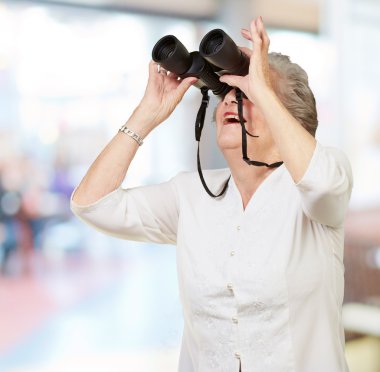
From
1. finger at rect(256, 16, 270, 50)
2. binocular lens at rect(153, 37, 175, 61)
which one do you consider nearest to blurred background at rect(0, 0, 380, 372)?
binocular lens at rect(153, 37, 175, 61)

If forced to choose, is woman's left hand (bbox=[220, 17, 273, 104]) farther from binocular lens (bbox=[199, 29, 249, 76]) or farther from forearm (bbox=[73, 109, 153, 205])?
forearm (bbox=[73, 109, 153, 205])

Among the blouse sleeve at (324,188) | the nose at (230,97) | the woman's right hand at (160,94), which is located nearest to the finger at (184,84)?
the woman's right hand at (160,94)

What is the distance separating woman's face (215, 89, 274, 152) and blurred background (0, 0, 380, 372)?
173cm

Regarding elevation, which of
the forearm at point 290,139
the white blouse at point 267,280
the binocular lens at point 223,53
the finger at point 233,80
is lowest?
the white blouse at point 267,280

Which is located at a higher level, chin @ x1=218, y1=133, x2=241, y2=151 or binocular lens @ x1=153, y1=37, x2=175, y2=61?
binocular lens @ x1=153, y1=37, x2=175, y2=61

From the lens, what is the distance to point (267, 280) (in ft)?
4.20

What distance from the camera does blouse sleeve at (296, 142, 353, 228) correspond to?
45.4 inches

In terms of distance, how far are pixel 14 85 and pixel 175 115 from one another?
2.52ft

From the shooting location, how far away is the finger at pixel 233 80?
51.8 inches

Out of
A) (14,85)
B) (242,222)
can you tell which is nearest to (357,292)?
(14,85)

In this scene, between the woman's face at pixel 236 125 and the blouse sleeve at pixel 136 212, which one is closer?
the woman's face at pixel 236 125

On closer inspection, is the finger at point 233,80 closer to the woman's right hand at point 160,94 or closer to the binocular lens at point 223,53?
the binocular lens at point 223,53

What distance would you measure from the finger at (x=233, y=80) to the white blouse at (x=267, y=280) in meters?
0.20

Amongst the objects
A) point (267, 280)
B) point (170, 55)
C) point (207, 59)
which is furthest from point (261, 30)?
point (267, 280)
